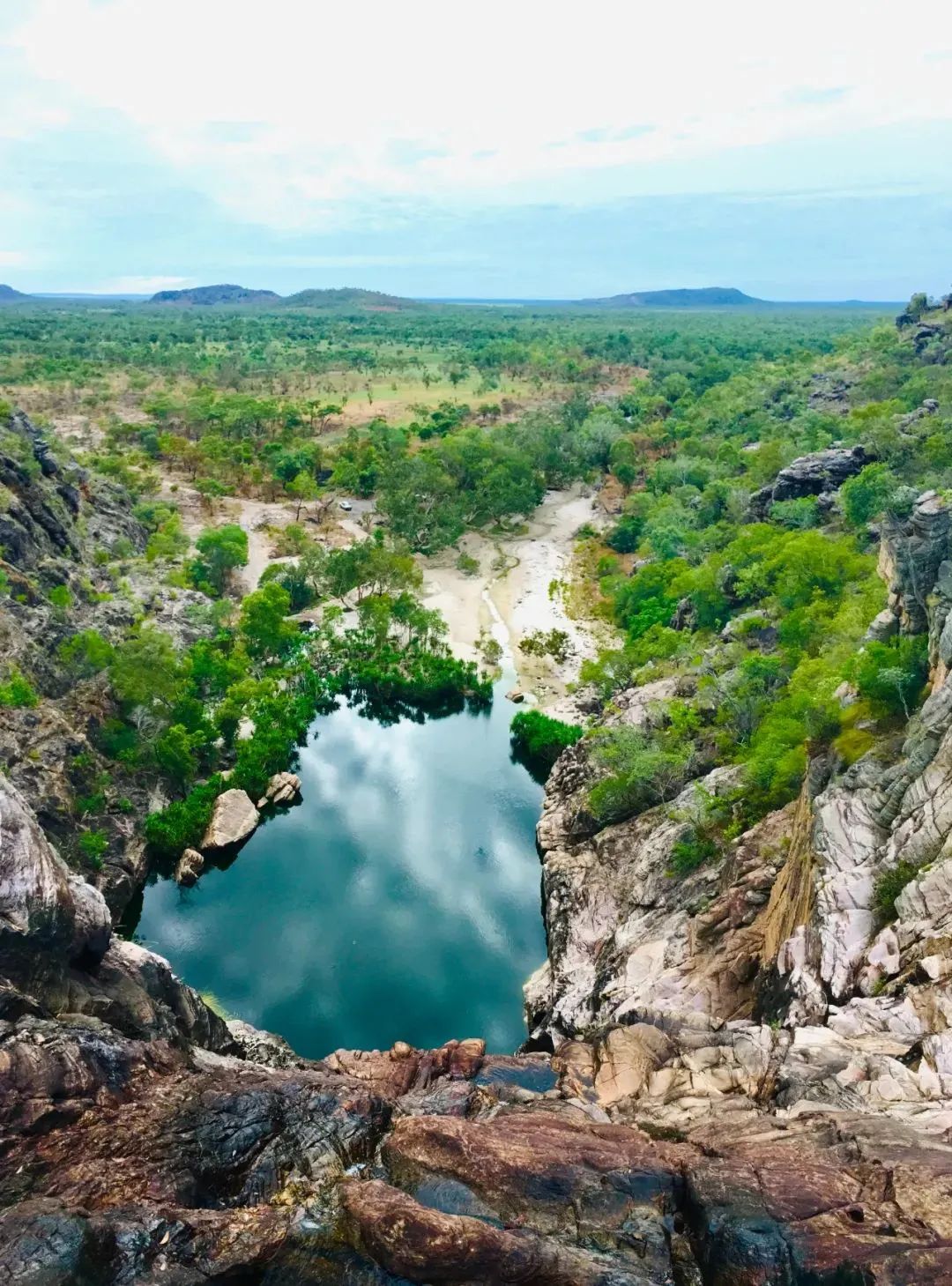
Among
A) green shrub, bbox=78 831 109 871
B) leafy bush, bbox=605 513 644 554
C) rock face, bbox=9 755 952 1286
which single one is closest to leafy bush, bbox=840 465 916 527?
leafy bush, bbox=605 513 644 554

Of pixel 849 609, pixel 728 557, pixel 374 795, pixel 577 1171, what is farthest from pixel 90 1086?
pixel 728 557

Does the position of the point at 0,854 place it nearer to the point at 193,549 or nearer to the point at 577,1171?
the point at 577,1171

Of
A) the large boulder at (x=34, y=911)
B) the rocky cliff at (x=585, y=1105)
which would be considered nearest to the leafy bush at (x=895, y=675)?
the rocky cliff at (x=585, y=1105)

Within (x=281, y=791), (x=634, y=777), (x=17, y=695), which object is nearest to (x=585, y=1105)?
(x=634, y=777)

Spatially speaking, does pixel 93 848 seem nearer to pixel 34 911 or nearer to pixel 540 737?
pixel 34 911

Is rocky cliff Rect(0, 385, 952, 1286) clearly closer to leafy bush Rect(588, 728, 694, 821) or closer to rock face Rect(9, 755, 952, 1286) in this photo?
rock face Rect(9, 755, 952, 1286)

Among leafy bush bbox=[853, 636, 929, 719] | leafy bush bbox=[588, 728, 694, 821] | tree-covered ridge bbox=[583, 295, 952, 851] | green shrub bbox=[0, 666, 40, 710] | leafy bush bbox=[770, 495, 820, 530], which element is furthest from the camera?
leafy bush bbox=[770, 495, 820, 530]
